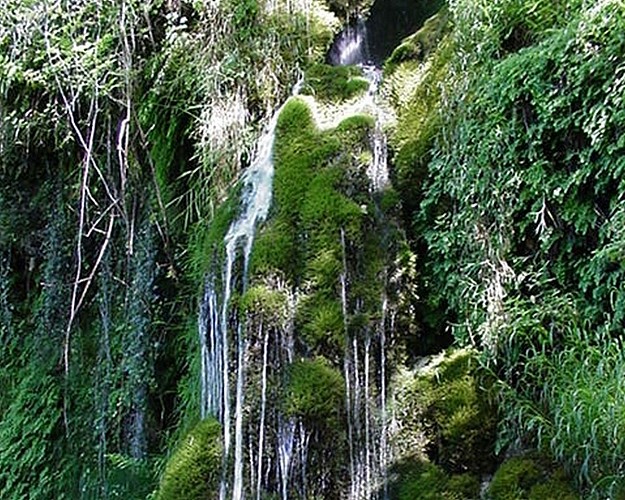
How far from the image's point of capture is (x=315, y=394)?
3156 millimetres

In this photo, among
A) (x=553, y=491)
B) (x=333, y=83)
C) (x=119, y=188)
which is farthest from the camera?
(x=119, y=188)

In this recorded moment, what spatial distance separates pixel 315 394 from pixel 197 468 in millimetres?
608

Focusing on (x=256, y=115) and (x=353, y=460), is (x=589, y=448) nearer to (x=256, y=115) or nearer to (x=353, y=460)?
(x=353, y=460)

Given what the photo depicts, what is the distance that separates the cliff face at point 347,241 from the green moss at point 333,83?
2 centimetres

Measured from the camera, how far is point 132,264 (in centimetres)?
516

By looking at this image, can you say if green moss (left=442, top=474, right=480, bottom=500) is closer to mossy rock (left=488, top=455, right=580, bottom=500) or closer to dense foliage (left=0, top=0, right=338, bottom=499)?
mossy rock (left=488, top=455, right=580, bottom=500)

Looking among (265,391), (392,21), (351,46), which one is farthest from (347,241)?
(392,21)

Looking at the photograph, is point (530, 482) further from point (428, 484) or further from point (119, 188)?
point (119, 188)

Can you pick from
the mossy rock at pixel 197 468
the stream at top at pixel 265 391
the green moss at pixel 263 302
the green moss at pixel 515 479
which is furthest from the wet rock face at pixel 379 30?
the green moss at pixel 515 479

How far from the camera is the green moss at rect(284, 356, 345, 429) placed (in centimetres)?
314

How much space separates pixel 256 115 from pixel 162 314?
1495 mm

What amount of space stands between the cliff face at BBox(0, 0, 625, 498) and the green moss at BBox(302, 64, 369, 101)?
2 centimetres

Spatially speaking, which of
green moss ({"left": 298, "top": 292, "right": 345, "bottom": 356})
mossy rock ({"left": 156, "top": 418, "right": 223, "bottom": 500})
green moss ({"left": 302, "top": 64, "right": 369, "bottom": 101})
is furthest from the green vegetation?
green moss ({"left": 302, "top": 64, "right": 369, "bottom": 101})

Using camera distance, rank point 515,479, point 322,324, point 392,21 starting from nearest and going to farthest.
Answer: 1. point 515,479
2. point 322,324
3. point 392,21
